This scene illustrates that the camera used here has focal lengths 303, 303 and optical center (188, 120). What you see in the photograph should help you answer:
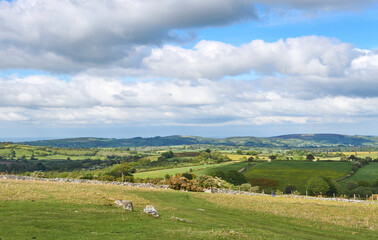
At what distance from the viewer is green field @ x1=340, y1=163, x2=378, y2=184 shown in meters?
148

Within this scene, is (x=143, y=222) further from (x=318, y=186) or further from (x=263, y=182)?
(x=263, y=182)

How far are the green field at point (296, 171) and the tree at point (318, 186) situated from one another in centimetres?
1942

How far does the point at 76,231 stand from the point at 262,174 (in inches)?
5884

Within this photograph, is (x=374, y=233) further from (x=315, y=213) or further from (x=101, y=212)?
(x=101, y=212)

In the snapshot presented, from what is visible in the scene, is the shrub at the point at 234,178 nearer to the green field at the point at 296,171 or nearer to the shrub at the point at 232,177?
the shrub at the point at 232,177

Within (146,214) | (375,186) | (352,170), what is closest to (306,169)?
(352,170)

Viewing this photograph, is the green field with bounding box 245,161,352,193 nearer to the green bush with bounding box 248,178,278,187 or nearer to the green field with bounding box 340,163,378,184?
the green bush with bounding box 248,178,278,187

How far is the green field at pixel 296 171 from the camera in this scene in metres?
150

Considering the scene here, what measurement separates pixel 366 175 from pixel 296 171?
34.1 meters

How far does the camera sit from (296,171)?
170 m

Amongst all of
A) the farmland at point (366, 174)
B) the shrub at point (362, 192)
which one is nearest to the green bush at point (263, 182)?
the shrub at point (362, 192)

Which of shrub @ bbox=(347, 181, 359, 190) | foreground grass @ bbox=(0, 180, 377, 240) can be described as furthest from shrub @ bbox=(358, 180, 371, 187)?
foreground grass @ bbox=(0, 180, 377, 240)

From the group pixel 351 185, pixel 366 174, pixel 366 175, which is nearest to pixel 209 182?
pixel 351 185

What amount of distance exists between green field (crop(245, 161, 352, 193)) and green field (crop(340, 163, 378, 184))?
570 cm
